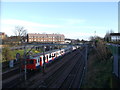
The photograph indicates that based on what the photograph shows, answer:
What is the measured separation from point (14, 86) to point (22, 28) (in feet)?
159

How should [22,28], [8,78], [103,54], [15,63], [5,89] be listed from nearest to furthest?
[5,89] → [8,78] → [103,54] → [15,63] → [22,28]

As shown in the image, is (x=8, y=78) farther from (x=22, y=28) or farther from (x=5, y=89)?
(x=22, y=28)

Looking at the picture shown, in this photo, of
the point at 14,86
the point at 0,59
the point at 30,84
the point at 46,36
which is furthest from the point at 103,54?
the point at 46,36

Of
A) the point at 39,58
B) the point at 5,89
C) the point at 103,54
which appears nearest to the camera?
the point at 5,89

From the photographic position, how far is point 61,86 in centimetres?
1534

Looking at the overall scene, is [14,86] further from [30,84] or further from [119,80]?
[119,80]

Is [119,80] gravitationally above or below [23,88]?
above

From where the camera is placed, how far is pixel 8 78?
18000 mm

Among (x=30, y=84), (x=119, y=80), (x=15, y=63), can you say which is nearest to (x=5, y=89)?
(x=30, y=84)

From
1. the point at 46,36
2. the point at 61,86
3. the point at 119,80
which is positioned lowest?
the point at 61,86

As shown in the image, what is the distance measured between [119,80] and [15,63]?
19.1 meters

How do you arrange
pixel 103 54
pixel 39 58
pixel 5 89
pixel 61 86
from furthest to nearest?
pixel 103 54, pixel 39 58, pixel 61 86, pixel 5 89

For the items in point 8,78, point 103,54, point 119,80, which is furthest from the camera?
point 103,54

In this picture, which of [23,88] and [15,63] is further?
[15,63]
